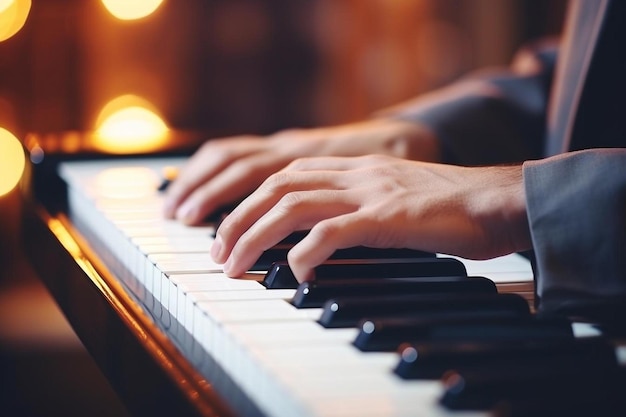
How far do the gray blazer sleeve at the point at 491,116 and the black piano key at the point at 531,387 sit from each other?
3.13 ft

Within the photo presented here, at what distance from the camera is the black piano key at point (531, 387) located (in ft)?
1.61

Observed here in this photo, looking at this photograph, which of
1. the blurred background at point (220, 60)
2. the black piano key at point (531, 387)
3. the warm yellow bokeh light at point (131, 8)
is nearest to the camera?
the black piano key at point (531, 387)

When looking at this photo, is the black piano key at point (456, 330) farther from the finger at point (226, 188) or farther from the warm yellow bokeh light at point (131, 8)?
the warm yellow bokeh light at point (131, 8)

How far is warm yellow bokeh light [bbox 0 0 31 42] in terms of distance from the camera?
→ 3.83 m

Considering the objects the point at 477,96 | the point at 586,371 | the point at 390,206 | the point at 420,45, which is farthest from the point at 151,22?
the point at 586,371

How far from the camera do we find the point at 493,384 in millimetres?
505

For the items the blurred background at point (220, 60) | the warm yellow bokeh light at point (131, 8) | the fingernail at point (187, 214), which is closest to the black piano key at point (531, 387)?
the fingernail at point (187, 214)

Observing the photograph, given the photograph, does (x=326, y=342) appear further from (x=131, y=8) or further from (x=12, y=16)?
(x=131, y=8)

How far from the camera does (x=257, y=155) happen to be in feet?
4.01

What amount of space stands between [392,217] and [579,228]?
146 millimetres

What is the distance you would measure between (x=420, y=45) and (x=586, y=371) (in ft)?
15.5

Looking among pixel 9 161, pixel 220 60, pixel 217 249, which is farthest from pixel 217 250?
pixel 220 60

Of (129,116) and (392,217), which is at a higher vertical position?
(392,217)

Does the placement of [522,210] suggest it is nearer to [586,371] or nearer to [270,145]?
[586,371]
